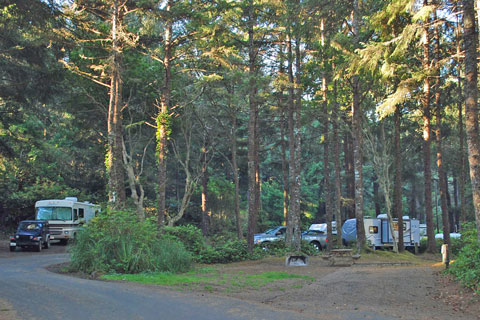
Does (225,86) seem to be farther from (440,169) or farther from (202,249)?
(440,169)

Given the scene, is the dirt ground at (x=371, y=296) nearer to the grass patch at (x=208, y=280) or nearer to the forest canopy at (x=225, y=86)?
the grass patch at (x=208, y=280)

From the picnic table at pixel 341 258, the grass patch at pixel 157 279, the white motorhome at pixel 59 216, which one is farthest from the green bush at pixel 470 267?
the white motorhome at pixel 59 216

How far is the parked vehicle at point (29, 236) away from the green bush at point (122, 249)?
10.2 metres

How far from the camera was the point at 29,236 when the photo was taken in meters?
→ 23.3

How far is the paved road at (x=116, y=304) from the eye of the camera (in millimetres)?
7270

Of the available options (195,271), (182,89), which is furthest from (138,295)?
(182,89)

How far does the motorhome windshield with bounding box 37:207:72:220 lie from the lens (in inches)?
1067

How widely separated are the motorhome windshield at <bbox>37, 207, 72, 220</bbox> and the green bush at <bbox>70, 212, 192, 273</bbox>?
1359 centimetres

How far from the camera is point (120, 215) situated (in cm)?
1486

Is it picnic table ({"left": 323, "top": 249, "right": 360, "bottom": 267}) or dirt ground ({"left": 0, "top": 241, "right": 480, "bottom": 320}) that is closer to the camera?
dirt ground ({"left": 0, "top": 241, "right": 480, "bottom": 320})

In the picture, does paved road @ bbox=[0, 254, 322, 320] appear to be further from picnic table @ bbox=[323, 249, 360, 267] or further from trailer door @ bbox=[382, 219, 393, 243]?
trailer door @ bbox=[382, 219, 393, 243]

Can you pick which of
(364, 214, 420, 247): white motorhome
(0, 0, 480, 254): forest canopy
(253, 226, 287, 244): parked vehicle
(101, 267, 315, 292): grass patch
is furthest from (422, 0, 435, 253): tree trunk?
(101, 267, 315, 292): grass patch

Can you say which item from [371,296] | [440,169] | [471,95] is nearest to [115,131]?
[371,296]

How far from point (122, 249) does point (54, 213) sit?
49.9 feet
